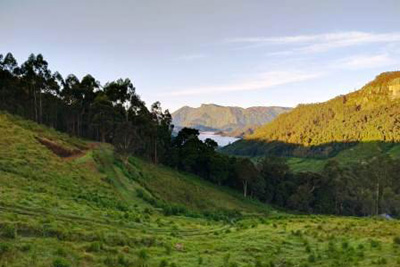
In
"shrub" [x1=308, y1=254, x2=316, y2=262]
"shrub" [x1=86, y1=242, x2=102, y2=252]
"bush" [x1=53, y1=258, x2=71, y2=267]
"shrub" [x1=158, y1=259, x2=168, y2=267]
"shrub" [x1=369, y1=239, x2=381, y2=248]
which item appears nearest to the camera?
"bush" [x1=53, y1=258, x2=71, y2=267]

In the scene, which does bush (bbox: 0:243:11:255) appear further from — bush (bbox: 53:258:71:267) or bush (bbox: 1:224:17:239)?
bush (bbox: 53:258:71:267)

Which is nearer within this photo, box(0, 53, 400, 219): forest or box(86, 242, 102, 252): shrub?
box(86, 242, 102, 252): shrub

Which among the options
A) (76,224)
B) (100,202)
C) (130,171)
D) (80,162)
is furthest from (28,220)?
(130,171)

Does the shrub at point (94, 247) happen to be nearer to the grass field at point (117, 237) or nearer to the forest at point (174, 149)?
the grass field at point (117, 237)

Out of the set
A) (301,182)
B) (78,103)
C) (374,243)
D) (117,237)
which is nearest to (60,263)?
(117,237)

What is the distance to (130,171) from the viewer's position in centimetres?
6712

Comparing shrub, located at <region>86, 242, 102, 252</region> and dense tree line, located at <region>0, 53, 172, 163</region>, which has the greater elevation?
dense tree line, located at <region>0, 53, 172, 163</region>

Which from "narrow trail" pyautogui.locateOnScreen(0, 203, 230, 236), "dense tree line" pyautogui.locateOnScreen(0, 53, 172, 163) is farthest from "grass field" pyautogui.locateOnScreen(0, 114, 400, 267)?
"dense tree line" pyautogui.locateOnScreen(0, 53, 172, 163)

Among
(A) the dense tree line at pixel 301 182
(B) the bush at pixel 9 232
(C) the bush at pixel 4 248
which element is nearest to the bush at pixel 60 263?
(C) the bush at pixel 4 248

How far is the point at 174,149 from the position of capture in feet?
365

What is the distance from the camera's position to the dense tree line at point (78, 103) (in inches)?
3743

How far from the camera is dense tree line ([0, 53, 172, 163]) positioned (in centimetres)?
9506

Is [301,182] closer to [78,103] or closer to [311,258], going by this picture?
[78,103]

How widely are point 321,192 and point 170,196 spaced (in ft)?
204
